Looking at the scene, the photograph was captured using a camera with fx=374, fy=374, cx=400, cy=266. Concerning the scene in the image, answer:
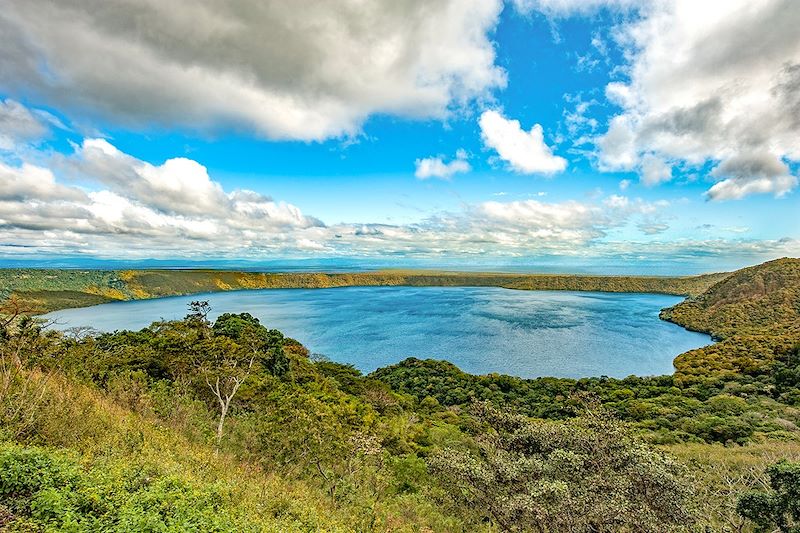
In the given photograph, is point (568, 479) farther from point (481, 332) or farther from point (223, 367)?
point (481, 332)

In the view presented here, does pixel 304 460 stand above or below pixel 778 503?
below

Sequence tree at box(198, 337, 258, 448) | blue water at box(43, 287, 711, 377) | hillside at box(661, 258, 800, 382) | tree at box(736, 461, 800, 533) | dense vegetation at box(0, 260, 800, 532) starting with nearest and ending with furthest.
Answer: dense vegetation at box(0, 260, 800, 532)
tree at box(736, 461, 800, 533)
tree at box(198, 337, 258, 448)
hillside at box(661, 258, 800, 382)
blue water at box(43, 287, 711, 377)

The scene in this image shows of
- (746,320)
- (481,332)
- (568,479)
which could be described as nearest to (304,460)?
(568,479)

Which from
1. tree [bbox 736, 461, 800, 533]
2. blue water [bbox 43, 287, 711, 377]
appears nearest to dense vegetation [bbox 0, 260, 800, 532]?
tree [bbox 736, 461, 800, 533]

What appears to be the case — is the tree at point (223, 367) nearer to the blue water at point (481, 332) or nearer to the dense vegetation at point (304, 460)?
the dense vegetation at point (304, 460)

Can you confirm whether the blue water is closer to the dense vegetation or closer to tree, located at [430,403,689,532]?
the dense vegetation

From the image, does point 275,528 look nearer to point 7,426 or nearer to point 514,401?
point 7,426
